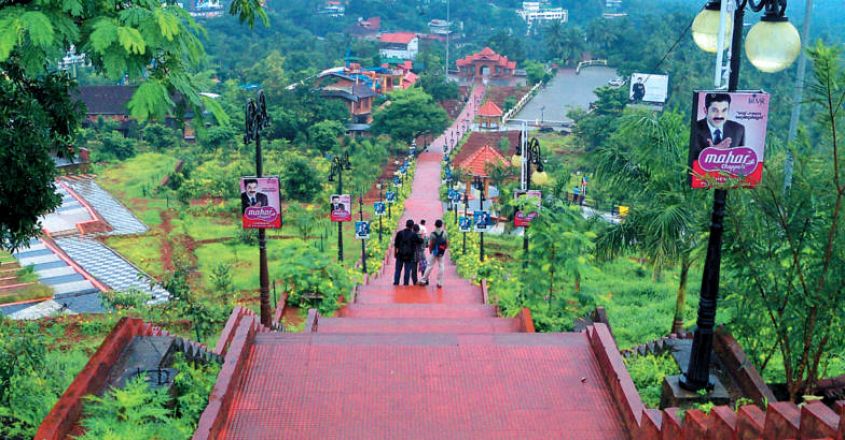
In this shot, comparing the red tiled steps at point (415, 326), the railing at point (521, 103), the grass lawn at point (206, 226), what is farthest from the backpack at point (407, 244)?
the railing at point (521, 103)

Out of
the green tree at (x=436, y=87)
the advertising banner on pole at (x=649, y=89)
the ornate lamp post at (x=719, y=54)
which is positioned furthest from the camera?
the green tree at (x=436, y=87)

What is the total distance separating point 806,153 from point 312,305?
731 centimetres

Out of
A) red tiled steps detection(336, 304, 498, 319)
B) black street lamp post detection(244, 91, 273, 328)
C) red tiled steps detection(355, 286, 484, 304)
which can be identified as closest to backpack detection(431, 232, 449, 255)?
red tiled steps detection(355, 286, 484, 304)

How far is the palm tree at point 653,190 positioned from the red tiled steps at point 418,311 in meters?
2.34

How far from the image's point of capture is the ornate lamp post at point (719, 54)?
16.8 ft

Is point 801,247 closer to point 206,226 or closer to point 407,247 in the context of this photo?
point 407,247

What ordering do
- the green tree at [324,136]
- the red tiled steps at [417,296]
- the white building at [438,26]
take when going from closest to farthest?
the red tiled steps at [417,296] → the green tree at [324,136] → the white building at [438,26]

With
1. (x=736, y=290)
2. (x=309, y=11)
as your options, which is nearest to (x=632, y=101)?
(x=736, y=290)

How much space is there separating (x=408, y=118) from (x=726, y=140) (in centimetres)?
4107

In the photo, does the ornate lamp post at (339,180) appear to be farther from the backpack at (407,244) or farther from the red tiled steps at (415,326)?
the red tiled steps at (415,326)

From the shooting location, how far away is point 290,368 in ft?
23.0

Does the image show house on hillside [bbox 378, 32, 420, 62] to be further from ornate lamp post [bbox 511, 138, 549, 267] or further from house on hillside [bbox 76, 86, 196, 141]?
ornate lamp post [bbox 511, 138, 549, 267]

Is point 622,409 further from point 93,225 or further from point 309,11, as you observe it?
point 309,11

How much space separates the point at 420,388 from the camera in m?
6.62
